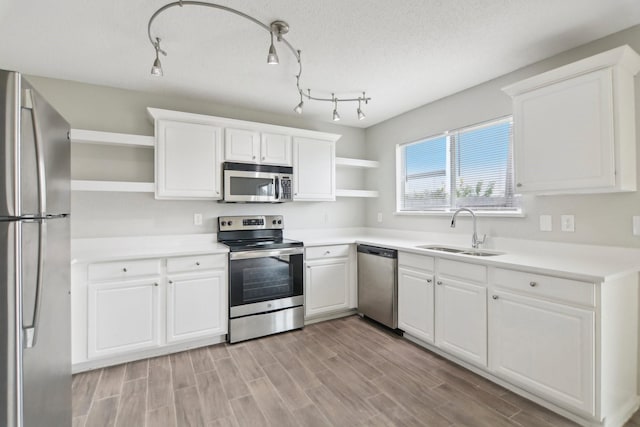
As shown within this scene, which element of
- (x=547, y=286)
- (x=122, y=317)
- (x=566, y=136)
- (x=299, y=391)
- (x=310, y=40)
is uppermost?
(x=310, y=40)

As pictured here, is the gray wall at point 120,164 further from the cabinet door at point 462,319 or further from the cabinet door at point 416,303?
the cabinet door at point 462,319

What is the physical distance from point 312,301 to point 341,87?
2.29 meters

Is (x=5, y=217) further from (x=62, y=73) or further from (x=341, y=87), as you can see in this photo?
(x=341, y=87)

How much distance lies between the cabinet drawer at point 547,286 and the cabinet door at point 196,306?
2347 millimetres

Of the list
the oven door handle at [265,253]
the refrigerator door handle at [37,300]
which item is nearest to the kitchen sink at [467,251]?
the oven door handle at [265,253]

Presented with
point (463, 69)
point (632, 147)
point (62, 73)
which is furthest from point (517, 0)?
point (62, 73)

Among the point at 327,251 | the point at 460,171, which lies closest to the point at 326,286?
the point at 327,251

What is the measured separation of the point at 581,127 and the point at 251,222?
3031 mm

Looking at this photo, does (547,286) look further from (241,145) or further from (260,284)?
(241,145)

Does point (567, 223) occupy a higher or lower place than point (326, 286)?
higher

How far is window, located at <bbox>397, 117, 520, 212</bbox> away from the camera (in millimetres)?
2758

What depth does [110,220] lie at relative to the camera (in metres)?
2.89

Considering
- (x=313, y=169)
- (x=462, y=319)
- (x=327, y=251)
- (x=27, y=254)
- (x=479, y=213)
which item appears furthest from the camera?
(x=313, y=169)

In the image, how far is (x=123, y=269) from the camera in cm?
246
